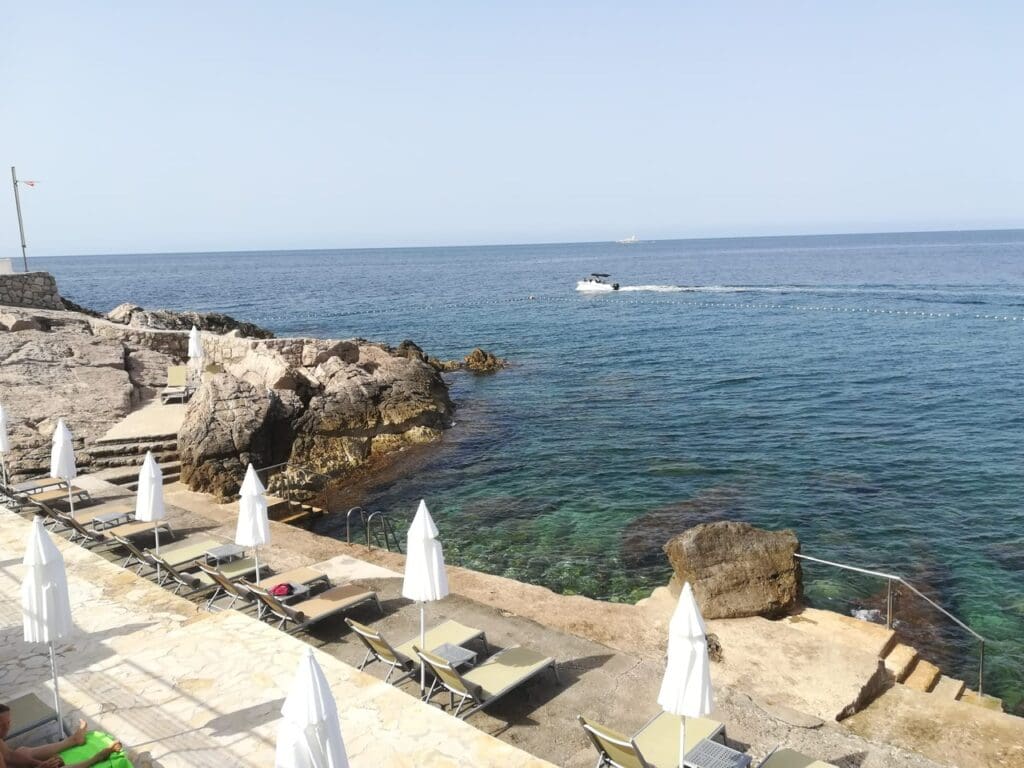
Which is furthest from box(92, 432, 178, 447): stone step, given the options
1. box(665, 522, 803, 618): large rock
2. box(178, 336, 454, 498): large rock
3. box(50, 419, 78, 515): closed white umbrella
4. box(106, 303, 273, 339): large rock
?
box(665, 522, 803, 618): large rock

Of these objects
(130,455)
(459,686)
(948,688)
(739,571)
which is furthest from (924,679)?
(130,455)

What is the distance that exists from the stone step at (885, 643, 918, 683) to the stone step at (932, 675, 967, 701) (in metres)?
0.39

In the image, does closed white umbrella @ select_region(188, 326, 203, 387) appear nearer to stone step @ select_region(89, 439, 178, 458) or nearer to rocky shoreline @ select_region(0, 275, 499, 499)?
rocky shoreline @ select_region(0, 275, 499, 499)

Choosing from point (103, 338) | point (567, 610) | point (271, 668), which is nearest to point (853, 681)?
point (567, 610)

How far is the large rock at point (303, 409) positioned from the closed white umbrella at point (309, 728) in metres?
13.7

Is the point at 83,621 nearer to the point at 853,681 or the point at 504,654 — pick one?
the point at 504,654

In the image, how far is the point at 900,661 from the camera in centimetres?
998

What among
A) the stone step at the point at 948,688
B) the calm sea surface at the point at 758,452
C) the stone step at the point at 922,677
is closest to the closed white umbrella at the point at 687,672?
the stone step at the point at 922,677

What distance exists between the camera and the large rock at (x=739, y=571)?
10.9 meters

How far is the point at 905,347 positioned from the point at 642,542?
108ft

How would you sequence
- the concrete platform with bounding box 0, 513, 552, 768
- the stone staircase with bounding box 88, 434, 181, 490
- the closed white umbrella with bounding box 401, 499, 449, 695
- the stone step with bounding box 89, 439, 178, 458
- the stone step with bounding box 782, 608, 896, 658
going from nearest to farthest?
the concrete platform with bounding box 0, 513, 552, 768
the closed white umbrella with bounding box 401, 499, 449, 695
the stone step with bounding box 782, 608, 896, 658
the stone staircase with bounding box 88, 434, 181, 490
the stone step with bounding box 89, 439, 178, 458

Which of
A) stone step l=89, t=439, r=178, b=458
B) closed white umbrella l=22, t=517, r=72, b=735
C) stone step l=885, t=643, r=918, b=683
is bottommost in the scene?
stone step l=885, t=643, r=918, b=683

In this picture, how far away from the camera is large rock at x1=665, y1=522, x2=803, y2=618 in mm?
10930

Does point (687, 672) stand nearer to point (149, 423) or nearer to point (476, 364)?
point (149, 423)
